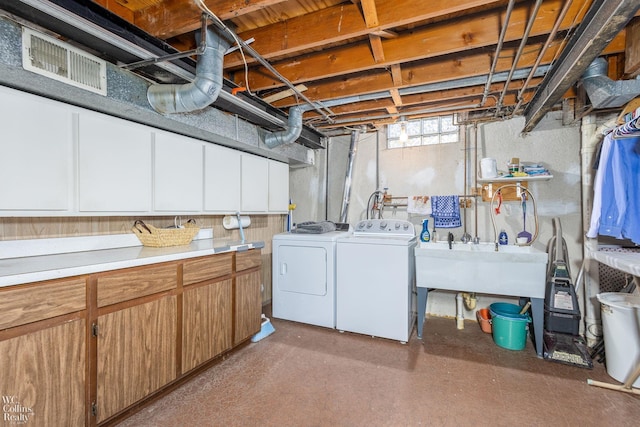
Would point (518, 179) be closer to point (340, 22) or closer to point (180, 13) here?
point (340, 22)

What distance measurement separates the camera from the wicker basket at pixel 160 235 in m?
2.23

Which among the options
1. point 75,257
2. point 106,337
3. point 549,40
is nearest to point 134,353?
point 106,337

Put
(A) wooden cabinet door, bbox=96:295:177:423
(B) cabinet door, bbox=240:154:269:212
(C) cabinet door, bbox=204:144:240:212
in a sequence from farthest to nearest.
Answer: (B) cabinet door, bbox=240:154:269:212
(C) cabinet door, bbox=204:144:240:212
(A) wooden cabinet door, bbox=96:295:177:423

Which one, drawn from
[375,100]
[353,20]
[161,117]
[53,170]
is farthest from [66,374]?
[375,100]

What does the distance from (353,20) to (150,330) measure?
230cm

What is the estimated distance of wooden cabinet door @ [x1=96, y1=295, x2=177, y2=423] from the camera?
5.07 ft

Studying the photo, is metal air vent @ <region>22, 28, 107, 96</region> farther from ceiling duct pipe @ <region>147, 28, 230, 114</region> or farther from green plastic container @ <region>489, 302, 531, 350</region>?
green plastic container @ <region>489, 302, 531, 350</region>

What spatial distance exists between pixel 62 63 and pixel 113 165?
0.64m

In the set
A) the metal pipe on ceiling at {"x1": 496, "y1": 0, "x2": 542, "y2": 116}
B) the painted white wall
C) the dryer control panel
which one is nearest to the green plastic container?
the painted white wall

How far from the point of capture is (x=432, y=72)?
7.57ft

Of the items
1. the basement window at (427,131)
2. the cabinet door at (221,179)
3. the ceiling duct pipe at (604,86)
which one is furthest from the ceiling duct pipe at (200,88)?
the ceiling duct pipe at (604,86)

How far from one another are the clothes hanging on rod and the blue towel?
113 cm

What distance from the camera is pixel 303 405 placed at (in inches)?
73.5

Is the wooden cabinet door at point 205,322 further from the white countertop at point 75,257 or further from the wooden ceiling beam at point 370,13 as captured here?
the wooden ceiling beam at point 370,13
